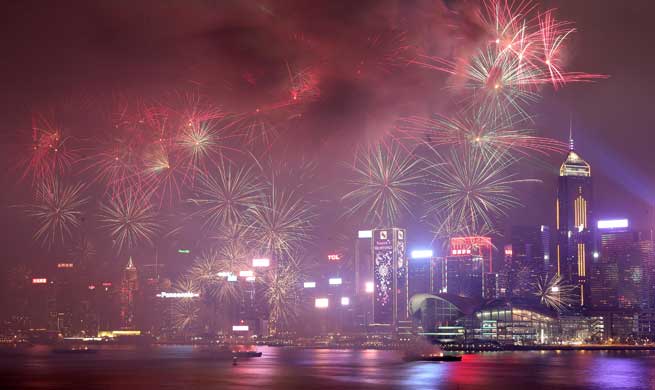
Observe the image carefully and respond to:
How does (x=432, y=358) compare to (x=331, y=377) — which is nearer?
(x=331, y=377)

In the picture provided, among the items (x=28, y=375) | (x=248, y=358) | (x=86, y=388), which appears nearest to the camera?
(x=86, y=388)

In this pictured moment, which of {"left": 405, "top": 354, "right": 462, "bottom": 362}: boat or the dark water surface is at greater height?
the dark water surface

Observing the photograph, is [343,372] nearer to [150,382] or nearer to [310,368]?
[310,368]

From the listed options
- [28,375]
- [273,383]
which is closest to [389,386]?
[273,383]

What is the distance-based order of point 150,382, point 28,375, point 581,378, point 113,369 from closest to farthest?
1. point 150,382
2. point 581,378
3. point 28,375
4. point 113,369

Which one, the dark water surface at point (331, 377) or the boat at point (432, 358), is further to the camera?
the boat at point (432, 358)

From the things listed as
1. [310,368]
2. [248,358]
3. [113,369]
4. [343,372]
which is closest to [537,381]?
[343,372]

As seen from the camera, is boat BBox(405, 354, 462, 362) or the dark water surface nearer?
the dark water surface

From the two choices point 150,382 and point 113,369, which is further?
point 113,369

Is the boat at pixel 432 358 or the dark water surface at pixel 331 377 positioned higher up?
the dark water surface at pixel 331 377

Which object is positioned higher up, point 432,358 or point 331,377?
point 331,377
